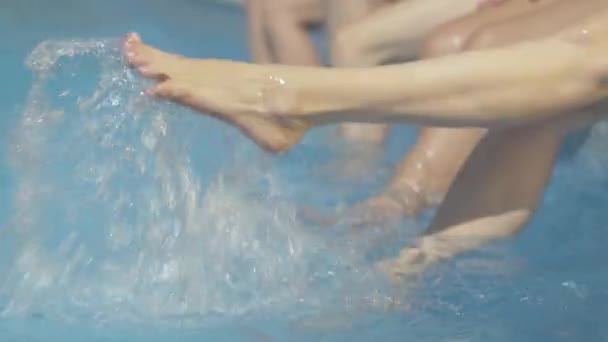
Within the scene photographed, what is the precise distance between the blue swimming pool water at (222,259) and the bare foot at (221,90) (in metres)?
0.18

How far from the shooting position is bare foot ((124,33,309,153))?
982mm

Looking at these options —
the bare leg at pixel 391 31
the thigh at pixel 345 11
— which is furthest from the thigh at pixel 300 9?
the bare leg at pixel 391 31

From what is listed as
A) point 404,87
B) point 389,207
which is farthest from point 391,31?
point 404,87

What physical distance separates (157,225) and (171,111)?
158 millimetres

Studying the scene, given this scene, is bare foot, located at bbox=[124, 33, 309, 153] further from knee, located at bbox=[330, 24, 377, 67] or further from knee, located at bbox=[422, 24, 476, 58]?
knee, located at bbox=[330, 24, 377, 67]

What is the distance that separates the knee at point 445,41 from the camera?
1.21m

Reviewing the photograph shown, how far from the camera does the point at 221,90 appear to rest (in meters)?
0.98

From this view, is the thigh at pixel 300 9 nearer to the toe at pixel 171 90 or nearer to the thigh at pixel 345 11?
the thigh at pixel 345 11

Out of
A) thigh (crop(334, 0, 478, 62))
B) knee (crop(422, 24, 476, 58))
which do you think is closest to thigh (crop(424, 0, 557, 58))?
knee (crop(422, 24, 476, 58))

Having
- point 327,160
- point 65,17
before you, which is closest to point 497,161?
point 327,160

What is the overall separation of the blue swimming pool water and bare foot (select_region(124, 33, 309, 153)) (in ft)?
0.60

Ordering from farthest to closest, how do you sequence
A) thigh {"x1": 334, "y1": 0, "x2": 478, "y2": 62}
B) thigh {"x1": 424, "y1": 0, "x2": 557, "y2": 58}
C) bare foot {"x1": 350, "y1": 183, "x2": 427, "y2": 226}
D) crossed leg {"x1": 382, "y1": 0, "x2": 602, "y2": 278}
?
thigh {"x1": 334, "y1": 0, "x2": 478, "y2": 62} < bare foot {"x1": 350, "y1": 183, "x2": 427, "y2": 226} < thigh {"x1": 424, "y1": 0, "x2": 557, "y2": 58} < crossed leg {"x1": 382, "y1": 0, "x2": 602, "y2": 278}

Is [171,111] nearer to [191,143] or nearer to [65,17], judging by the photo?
[191,143]

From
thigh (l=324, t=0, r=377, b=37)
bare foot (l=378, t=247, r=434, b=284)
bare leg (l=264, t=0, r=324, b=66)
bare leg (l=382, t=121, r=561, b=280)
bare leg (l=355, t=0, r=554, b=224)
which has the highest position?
bare leg (l=264, t=0, r=324, b=66)
